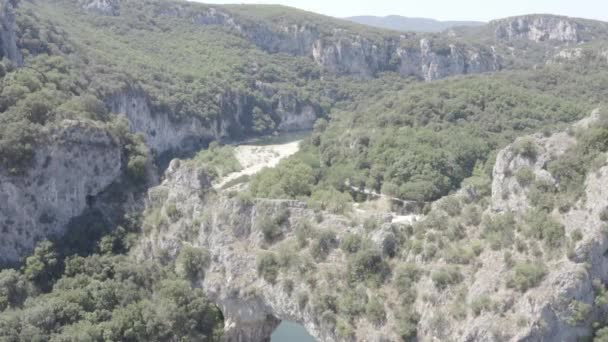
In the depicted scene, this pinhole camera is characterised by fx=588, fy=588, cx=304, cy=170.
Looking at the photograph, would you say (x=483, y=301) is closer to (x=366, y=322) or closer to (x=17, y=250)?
(x=366, y=322)

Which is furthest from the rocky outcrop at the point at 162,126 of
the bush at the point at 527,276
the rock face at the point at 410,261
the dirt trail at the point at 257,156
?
the bush at the point at 527,276

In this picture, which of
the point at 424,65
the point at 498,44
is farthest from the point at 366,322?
the point at 498,44

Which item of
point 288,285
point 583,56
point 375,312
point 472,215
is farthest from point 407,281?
point 583,56

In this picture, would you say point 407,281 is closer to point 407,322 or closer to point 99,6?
point 407,322

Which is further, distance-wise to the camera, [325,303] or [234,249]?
[234,249]

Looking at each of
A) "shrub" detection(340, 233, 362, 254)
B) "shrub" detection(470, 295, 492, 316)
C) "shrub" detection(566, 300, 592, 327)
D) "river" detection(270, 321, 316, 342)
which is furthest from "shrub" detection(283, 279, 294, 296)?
"shrub" detection(566, 300, 592, 327)

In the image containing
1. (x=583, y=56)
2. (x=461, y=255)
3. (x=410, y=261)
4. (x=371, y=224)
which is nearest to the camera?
(x=461, y=255)
